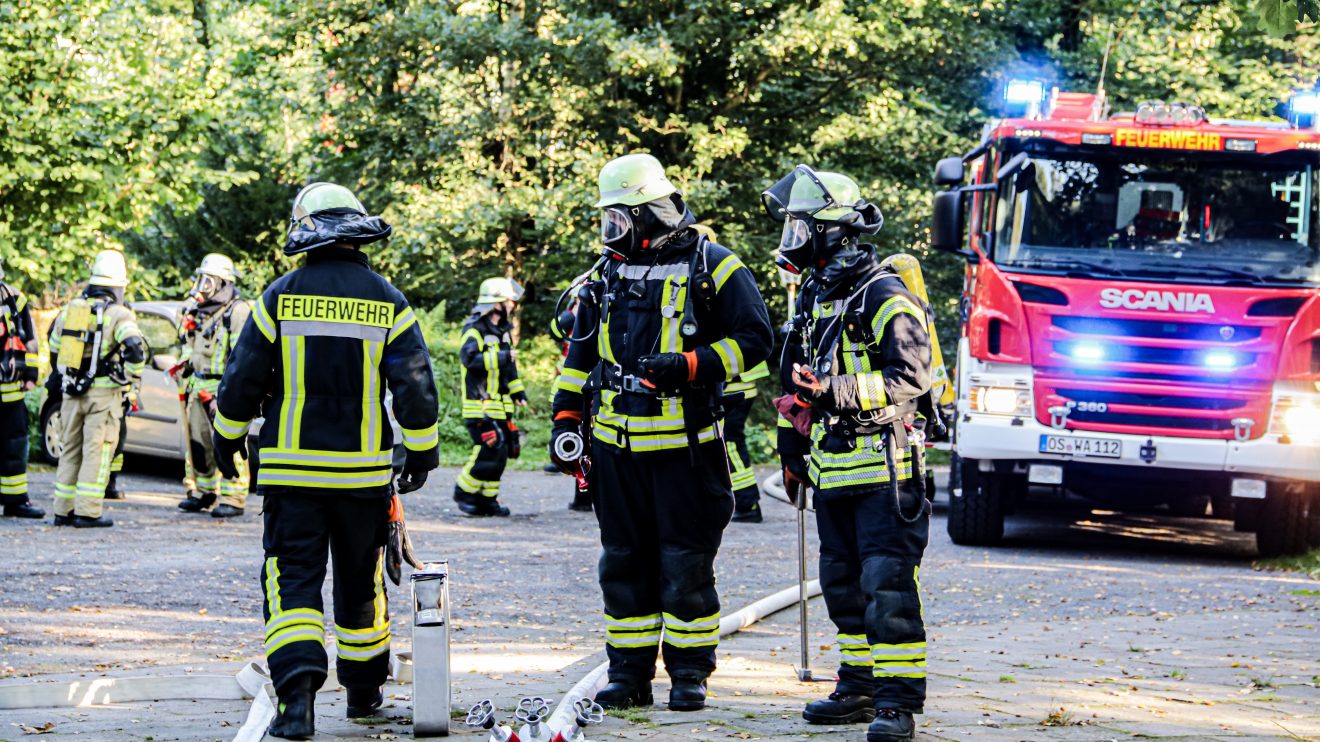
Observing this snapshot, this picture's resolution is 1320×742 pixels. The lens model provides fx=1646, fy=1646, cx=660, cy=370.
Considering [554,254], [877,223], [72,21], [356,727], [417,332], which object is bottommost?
[356,727]

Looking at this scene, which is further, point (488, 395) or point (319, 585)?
point (488, 395)

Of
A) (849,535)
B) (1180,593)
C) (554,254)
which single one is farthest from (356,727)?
(554,254)

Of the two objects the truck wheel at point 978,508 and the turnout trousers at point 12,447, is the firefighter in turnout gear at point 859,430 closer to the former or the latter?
the truck wheel at point 978,508

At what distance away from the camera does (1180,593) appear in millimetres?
10602

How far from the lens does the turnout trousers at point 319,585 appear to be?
18.8ft

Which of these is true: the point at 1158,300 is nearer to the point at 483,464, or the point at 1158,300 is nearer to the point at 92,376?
the point at 483,464

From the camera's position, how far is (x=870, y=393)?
5.93m

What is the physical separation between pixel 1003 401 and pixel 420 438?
7.03 metres

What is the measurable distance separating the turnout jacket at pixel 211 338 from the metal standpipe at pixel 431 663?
23.9 ft

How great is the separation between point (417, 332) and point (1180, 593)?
21.0 ft

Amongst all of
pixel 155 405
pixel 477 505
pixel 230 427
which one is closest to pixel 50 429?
pixel 155 405

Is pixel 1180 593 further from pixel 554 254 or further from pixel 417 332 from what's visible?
pixel 554 254

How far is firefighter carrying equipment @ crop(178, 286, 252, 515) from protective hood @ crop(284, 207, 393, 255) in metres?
6.80

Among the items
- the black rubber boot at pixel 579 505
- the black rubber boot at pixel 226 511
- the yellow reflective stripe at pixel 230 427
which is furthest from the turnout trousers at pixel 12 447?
the yellow reflective stripe at pixel 230 427
